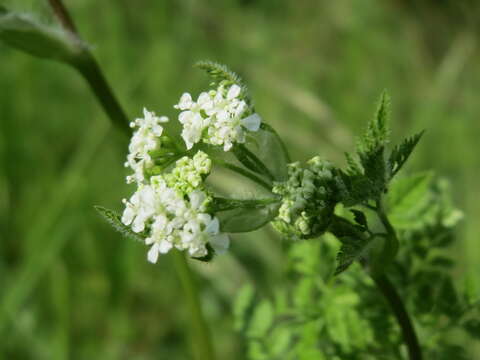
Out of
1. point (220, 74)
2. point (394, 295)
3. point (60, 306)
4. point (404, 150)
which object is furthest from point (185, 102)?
point (60, 306)

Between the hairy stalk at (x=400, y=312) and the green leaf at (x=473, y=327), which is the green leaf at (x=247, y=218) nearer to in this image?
the hairy stalk at (x=400, y=312)

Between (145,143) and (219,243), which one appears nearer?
(219,243)

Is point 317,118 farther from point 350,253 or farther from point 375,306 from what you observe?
point 350,253

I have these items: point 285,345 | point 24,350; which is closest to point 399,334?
point 285,345

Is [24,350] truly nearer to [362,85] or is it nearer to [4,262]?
[4,262]

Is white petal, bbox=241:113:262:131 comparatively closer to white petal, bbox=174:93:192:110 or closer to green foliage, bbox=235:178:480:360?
white petal, bbox=174:93:192:110

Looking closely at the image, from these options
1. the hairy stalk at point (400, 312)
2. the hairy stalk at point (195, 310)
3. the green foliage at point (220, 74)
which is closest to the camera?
the green foliage at point (220, 74)

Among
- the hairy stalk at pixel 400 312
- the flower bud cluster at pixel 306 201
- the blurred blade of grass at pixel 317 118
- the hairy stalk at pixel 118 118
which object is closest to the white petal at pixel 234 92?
the flower bud cluster at pixel 306 201
